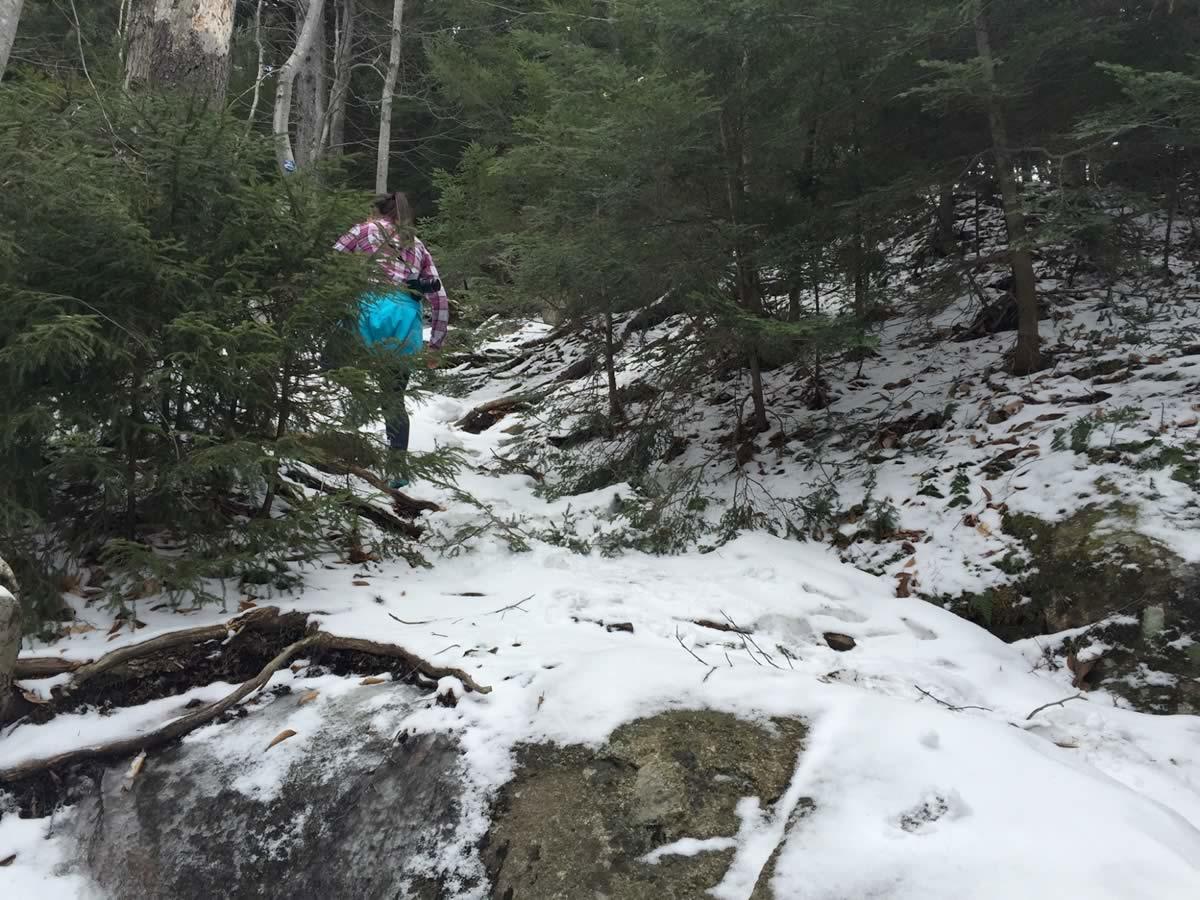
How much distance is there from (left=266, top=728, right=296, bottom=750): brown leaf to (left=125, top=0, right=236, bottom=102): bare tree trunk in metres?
4.26

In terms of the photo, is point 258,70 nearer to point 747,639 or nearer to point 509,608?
point 509,608

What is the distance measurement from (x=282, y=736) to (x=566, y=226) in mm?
5057

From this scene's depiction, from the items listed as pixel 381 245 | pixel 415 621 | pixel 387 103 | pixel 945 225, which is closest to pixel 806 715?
pixel 415 621

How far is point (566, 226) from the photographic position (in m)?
6.42

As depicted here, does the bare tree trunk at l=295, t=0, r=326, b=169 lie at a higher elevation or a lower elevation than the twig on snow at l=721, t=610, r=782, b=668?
higher

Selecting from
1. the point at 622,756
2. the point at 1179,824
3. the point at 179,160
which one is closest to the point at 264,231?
the point at 179,160

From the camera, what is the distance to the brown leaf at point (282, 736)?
2464mm

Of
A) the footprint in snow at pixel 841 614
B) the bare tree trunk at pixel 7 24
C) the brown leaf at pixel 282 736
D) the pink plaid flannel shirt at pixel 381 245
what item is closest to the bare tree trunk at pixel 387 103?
the pink plaid flannel shirt at pixel 381 245

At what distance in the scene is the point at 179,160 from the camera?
10.6 feet

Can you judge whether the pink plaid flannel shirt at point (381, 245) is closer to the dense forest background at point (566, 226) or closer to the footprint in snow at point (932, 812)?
the dense forest background at point (566, 226)

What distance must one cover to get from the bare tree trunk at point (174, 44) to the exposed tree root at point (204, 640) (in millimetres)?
3671

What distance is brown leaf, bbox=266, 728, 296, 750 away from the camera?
246cm

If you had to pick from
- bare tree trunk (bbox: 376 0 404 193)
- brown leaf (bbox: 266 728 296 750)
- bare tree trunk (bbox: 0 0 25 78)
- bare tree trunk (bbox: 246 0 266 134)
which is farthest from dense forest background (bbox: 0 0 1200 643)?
bare tree trunk (bbox: 376 0 404 193)

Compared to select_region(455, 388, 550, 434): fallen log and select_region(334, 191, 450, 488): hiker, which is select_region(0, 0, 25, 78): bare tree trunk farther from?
select_region(455, 388, 550, 434): fallen log
